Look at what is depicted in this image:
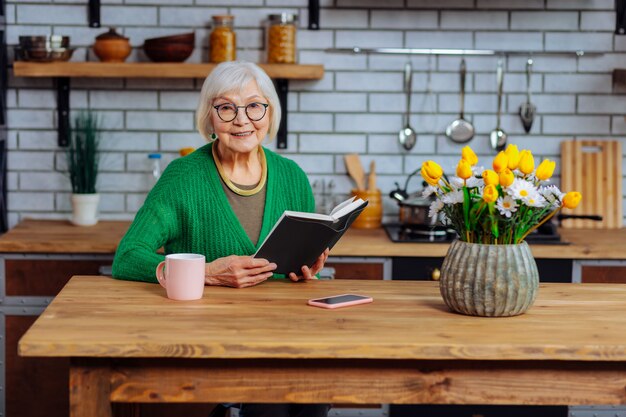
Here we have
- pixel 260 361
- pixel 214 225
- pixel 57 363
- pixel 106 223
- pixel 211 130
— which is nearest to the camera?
pixel 260 361

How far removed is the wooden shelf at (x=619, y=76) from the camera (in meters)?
4.39

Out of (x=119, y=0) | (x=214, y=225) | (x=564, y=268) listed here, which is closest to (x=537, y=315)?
(x=214, y=225)

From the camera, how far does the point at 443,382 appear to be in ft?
7.13

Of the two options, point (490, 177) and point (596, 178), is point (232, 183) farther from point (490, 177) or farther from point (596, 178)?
point (596, 178)

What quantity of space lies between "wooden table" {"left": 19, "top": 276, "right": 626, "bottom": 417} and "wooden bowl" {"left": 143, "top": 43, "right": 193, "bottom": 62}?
216 cm

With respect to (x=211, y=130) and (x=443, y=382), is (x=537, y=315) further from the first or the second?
(x=211, y=130)

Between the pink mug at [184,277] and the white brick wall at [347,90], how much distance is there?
80.2 inches

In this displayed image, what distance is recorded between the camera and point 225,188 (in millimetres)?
3105

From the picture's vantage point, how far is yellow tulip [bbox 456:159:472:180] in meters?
2.34

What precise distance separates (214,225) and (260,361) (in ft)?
3.10

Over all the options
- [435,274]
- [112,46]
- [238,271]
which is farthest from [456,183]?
[112,46]

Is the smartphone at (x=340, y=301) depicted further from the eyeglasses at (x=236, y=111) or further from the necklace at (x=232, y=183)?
the eyeglasses at (x=236, y=111)

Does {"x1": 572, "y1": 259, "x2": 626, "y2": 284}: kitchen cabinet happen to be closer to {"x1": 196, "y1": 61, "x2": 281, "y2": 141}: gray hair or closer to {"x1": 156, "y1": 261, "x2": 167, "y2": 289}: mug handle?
{"x1": 196, "y1": 61, "x2": 281, "y2": 141}: gray hair

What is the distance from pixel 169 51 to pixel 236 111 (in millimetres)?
1320
